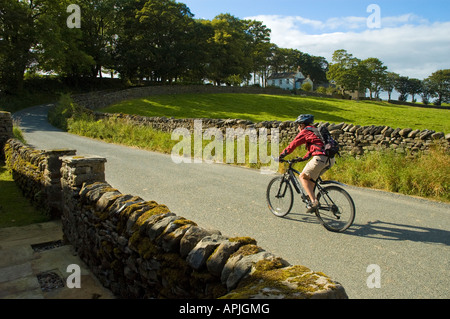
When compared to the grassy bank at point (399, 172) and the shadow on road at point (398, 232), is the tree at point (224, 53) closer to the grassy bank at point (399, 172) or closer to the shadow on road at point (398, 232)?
the grassy bank at point (399, 172)

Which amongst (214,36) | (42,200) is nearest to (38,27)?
(214,36)

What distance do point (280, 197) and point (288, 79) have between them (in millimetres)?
105640

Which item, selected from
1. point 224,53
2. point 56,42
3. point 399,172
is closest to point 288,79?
point 224,53

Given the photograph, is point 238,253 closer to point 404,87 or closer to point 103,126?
point 103,126

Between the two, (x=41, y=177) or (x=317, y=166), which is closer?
(x=317, y=166)

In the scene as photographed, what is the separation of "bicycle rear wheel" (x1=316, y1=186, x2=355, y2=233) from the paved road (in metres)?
0.16

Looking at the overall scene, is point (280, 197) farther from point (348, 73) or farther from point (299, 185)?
point (348, 73)

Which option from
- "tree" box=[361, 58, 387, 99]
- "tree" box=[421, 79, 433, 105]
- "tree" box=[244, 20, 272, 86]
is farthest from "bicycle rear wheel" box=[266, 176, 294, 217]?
"tree" box=[421, 79, 433, 105]

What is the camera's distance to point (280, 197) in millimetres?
6668

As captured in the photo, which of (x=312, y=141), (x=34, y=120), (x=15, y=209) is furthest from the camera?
(x=34, y=120)

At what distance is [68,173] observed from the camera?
240 inches

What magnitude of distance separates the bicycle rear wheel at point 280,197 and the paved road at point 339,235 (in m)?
0.18

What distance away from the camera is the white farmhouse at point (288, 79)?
348 feet
